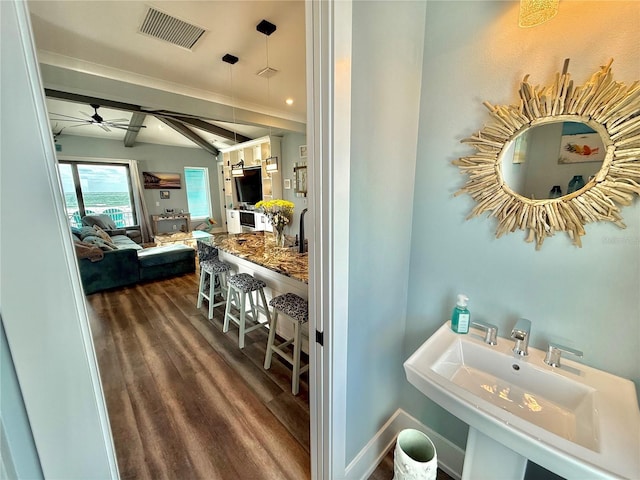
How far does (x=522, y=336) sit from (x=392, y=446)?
43.4 inches

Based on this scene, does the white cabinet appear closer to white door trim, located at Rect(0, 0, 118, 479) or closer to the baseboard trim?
the baseboard trim

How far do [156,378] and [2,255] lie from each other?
87.5 inches

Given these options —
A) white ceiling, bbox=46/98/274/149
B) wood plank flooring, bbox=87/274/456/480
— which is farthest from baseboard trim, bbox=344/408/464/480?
white ceiling, bbox=46/98/274/149

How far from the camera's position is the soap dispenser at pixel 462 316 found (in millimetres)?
1177

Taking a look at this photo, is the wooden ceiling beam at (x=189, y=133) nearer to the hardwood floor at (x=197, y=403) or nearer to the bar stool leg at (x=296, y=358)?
the hardwood floor at (x=197, y=403)

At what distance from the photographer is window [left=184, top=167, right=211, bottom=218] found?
852cm

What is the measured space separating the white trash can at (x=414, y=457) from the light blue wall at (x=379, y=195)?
214 mm

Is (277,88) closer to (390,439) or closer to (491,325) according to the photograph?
(491,325)

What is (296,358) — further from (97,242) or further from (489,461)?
(97,242)

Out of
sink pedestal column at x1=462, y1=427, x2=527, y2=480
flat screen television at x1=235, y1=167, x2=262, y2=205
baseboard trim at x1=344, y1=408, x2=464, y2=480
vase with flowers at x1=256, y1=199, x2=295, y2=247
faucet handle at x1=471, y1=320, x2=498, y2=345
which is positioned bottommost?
baseboard trim at x1=344, y1=408, x2=464, y2=480

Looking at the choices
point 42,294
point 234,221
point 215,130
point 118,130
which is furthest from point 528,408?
point 118,130

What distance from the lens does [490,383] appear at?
109 centimetres

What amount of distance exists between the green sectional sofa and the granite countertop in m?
1.62

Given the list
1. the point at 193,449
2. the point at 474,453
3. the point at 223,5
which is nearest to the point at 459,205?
the point at 474,453
